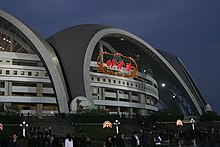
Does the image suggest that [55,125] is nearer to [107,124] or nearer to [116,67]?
[107,124]

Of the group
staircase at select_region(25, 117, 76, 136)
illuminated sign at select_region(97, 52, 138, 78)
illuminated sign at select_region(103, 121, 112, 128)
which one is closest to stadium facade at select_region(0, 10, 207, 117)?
illuminated sign at select_region(97, 52, 138, 78)

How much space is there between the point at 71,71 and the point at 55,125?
59.5ft

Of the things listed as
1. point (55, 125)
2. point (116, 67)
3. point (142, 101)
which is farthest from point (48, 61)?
point (142, 101)

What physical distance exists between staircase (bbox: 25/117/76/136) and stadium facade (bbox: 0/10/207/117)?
7912 mm

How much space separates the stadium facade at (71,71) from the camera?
59562mm

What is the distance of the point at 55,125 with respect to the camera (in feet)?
152

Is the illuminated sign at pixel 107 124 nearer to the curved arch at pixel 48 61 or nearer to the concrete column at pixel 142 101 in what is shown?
the curved arch at pixel 48 61

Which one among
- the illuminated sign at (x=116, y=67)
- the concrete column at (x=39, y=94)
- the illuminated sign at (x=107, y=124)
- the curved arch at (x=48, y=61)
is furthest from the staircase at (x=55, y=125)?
the illuminated sign at (x=116, y=67)

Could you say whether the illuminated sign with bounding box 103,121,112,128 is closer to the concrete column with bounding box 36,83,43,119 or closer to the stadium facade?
the stadium facade

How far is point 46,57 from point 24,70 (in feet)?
20.1

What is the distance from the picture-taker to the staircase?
1724 inches

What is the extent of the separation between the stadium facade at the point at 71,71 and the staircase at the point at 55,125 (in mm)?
7912

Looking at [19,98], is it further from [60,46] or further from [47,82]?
[60,46]

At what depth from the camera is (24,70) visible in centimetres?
6222
